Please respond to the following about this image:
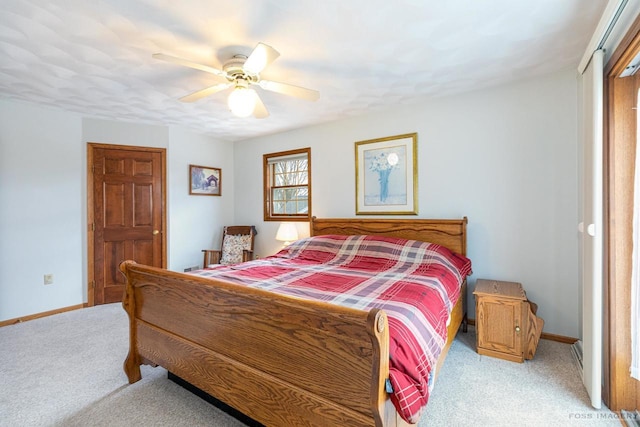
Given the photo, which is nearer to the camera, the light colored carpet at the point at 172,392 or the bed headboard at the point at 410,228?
the light colored carpet at the point at 172,392

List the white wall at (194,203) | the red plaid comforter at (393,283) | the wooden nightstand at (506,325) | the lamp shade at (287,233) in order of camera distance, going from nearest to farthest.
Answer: the red plaid comforter at (393,283) < the wooden nightstand at (506,325) < the lamp shade at (287,233) < the white wall at (194,203)

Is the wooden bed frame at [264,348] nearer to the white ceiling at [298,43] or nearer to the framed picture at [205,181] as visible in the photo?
A: the white ceiling at [298,43]

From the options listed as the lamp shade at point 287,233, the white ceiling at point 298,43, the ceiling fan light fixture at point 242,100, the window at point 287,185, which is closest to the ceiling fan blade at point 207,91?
the ceiling fan light fixture at point 242,100

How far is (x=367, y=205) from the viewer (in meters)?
3.67

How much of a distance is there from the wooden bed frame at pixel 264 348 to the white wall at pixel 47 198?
2177mm

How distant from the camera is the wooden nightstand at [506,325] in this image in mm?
2299

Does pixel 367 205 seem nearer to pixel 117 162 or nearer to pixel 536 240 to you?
pixel 536 240

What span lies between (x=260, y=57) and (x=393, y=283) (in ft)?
5.63

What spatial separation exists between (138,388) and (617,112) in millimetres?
3484

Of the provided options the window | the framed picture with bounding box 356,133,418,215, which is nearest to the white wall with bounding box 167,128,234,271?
the window

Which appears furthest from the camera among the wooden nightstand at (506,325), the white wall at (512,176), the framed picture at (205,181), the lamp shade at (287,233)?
the framed picture at (205,181)

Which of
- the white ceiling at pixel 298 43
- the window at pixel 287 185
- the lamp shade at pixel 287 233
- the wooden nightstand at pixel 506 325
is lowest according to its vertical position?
the wooden nightstand at pixel 506 325

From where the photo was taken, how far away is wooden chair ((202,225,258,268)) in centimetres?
449

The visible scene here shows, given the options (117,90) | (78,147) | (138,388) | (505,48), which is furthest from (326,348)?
(78,147)
